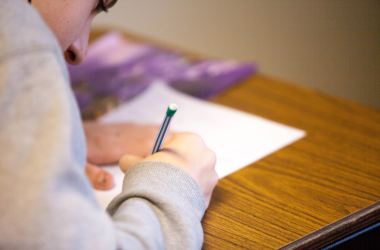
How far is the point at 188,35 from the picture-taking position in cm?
202

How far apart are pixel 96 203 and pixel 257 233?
0.69ft

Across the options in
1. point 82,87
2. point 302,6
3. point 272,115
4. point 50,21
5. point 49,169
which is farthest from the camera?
point 302,6

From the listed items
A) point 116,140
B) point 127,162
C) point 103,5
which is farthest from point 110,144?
point 103,5

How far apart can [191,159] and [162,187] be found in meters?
0.09

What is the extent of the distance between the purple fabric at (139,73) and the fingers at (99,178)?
0.24 m

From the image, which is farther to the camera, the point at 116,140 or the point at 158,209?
the point at 116,140

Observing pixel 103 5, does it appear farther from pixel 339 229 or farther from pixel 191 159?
pixel 339 229

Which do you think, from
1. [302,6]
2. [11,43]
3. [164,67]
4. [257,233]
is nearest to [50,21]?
[11,43]

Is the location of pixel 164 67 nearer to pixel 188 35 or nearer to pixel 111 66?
pixel 111 66

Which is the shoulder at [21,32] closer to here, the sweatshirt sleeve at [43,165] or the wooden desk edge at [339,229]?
the sweatshirt sleeve at [43,165]

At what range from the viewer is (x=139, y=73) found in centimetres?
122

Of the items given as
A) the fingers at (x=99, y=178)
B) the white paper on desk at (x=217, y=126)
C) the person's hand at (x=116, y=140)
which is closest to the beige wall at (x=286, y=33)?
the white paper on desk at (x=217, y=126)

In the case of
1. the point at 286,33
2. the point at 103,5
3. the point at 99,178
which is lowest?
the point at 286,33

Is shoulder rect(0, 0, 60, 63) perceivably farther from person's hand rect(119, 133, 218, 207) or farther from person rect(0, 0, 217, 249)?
person's hand rect(119, 133, 218, 207)
